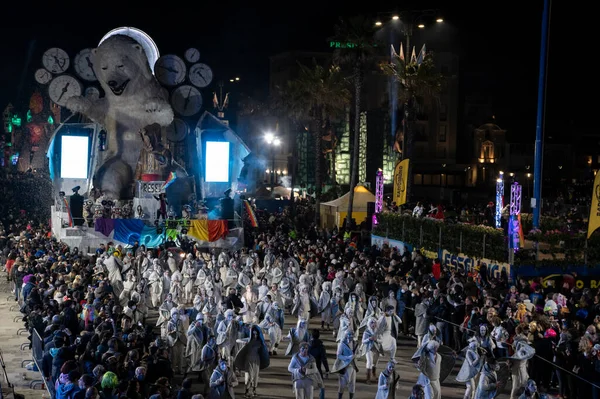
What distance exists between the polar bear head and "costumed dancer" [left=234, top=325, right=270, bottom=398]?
34.5m

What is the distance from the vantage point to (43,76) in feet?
153

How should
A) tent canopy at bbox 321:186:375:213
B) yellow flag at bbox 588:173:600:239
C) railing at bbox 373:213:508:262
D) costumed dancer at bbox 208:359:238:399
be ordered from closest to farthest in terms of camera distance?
1. costumed dancer at bbox 208:359:238:399
2. yellow flag at bbox 588:173:600:239
3. railing at bbox 373:213:508:262
4. tent canopy at bbox 321:186:375:213

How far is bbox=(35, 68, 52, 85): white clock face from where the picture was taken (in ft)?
152

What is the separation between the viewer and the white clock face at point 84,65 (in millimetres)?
47719

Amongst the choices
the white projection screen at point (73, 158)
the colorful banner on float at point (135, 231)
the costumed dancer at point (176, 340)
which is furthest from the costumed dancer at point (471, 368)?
the white projection screen at point (73, 158)

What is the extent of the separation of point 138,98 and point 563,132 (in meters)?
42.9

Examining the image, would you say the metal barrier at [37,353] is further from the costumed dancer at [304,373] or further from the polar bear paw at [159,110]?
the polar bear paw at [159,110]

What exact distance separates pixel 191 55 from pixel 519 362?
3773cm

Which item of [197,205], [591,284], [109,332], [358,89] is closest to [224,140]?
[197,205]

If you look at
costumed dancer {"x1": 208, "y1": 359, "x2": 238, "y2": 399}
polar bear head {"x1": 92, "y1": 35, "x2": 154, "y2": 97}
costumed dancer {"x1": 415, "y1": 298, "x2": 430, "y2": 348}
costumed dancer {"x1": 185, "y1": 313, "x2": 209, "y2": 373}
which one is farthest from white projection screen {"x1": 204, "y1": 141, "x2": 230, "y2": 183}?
costumed dancer {"x1": 208, "y1": 359, "x2": 238, "y2": 399}

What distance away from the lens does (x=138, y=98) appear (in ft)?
160

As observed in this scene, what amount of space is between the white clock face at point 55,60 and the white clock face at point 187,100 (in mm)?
6637

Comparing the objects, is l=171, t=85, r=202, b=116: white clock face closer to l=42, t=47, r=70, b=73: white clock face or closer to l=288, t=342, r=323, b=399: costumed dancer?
l=42, t=47, r=70, b=73: white clock face

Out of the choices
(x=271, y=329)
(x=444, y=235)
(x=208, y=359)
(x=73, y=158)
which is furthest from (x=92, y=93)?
(x=208, y=359)
